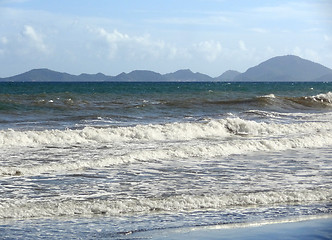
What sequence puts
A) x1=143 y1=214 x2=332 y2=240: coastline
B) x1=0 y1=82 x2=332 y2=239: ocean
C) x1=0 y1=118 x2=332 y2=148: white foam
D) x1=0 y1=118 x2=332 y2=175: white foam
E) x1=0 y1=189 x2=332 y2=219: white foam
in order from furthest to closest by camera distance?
1. x1=0 y1=118 x2=332 y2=148: white foam
2. x1=0 y1=118 x2=332 y2=175: white foam
3. x1=0 y1=189 x2=332 y2=219: white foam
4. x1=0 y1=82 x2=332 y2=239: ocean
5. x1=143 y1=214 x2=332 y2=240: coastline

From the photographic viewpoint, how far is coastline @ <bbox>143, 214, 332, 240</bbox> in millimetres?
6777

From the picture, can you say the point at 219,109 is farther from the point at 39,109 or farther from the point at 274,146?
the point at 274,146

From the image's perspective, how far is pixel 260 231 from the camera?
7.07 meters

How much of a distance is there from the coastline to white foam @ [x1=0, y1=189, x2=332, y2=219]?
3.88 feet

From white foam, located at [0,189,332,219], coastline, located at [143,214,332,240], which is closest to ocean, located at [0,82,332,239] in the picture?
white foam, located at [0,189,332,219]

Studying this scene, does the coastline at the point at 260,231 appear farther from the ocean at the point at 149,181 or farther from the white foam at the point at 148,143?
the white foam at the point at 148,143

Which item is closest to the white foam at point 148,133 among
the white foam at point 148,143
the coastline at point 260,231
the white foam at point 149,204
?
the white foam at point 148,143

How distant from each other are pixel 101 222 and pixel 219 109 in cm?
2793

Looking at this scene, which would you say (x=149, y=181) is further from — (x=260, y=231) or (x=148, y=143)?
(x=148, y=143)

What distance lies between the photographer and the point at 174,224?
292 inches

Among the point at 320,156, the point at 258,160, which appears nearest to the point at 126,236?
the point at 258,160

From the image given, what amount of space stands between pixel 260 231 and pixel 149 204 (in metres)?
1.96

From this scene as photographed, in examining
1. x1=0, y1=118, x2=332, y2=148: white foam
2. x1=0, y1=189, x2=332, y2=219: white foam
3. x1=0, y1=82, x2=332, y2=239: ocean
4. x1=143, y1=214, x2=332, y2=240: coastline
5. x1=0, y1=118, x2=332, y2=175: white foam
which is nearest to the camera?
x1=143, y1=214, x2=332, y2=240: coastline

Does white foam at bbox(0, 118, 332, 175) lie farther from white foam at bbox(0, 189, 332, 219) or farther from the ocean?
white foam at bbox(0, 189, 332, 219)
